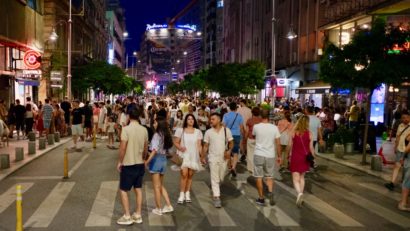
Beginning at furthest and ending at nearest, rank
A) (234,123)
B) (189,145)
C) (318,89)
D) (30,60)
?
(318,89)
(30,60)
(234,123)
(189,145)

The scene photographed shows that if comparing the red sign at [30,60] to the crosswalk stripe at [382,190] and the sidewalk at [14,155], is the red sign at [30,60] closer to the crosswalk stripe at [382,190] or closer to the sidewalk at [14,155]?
the sidewalk at [14,155]

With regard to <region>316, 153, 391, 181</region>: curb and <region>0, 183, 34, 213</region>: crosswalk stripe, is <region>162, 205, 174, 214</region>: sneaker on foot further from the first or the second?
<region>316, 153, 391, 181</region>: curb

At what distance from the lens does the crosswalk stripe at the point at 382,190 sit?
10.9m

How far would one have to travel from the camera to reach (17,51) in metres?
A: 31.5

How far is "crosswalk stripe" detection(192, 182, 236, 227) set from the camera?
325 inches

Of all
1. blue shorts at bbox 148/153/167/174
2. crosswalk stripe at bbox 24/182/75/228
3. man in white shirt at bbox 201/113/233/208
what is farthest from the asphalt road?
blue shorts at bbox 148/153/167/174

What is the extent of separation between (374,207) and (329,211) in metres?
1.08

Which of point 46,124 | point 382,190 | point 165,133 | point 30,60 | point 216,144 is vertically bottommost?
point 382,190

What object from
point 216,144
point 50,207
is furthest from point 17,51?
point 216,144

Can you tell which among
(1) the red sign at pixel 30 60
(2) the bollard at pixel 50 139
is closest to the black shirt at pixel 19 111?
(2) the bollard at pixel 50 139

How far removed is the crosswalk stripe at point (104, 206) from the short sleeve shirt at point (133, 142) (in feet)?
3.64

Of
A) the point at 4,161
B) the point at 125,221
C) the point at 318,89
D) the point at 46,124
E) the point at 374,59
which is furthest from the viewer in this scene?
the point at 318,89

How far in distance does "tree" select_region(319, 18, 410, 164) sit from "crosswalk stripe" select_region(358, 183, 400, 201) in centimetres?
300

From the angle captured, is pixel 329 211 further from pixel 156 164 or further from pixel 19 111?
pixel 19 111
